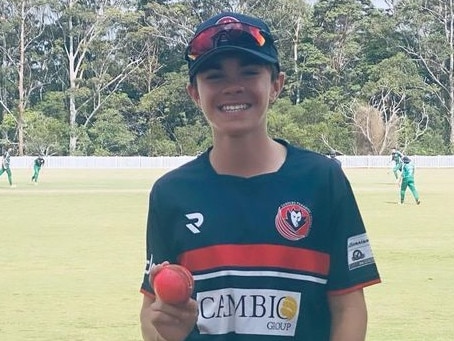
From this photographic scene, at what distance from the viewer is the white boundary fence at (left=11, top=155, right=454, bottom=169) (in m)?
64.2

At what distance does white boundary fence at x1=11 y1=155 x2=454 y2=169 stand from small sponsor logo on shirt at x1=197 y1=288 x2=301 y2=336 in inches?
2396

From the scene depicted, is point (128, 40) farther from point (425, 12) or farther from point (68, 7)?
point (425, 12)

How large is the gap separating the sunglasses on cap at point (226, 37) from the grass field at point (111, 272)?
204 inches

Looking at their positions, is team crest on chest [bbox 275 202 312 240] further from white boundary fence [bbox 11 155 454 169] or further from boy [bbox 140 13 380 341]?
white boundary fence [bbox 11 155 454 169]

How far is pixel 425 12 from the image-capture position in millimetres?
75625

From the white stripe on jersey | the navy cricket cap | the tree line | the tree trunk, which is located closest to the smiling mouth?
the navy cricket cap

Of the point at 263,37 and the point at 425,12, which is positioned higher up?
the point at 425,12

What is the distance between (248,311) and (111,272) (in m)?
8.88

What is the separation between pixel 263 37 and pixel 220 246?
0.61m

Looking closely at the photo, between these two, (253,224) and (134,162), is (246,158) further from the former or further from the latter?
(134,162)

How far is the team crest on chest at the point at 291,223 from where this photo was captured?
2809mm

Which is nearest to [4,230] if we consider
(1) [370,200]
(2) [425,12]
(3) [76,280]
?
(3) [76,280]

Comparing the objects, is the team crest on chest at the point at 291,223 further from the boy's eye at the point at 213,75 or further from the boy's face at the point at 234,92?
the boy's eye at the point at 213,75

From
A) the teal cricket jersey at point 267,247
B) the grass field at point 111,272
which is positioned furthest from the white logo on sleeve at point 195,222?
the grass field at point 111,272
